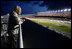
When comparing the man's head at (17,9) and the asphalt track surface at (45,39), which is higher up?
the man's head at (17,9)

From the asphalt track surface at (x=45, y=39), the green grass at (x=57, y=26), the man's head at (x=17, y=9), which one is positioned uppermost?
the man's head at (x=17, y=9)

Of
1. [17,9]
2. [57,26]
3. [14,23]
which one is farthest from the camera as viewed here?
[14,23]

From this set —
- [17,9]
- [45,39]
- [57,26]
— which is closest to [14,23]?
[17,9]

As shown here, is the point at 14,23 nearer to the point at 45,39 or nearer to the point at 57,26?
the point at 45,39

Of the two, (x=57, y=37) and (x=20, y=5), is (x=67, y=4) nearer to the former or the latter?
(x=57, y=37)

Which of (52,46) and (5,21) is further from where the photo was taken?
(5,21)

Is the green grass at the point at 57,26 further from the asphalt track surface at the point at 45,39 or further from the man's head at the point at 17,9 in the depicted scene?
the man's head at the point at 17,9

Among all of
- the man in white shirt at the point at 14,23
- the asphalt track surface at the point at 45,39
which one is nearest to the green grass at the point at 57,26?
the asphalt track surface at the point at 45,39

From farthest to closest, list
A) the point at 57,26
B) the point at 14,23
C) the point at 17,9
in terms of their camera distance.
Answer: the point at 14,23 → the point at 17,9 → the point at 57,26

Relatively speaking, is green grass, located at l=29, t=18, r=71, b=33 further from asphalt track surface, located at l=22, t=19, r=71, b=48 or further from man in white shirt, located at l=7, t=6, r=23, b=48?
man in white shirt, located at l=7, t=6, r=23, b=48

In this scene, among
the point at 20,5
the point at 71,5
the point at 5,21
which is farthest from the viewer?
the point at 5,21

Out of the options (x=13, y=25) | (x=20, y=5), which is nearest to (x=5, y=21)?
(x=13, y=25)
